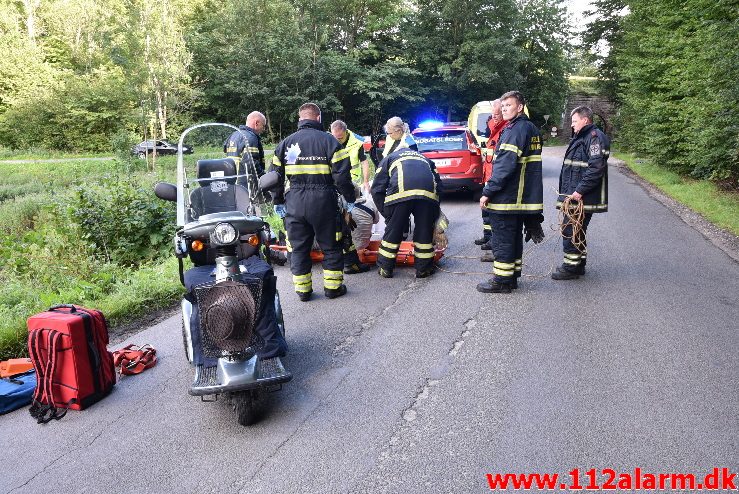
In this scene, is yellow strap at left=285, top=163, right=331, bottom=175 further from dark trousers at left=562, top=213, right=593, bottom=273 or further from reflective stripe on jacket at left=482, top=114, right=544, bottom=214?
dark trousers at left=562, top=213, right=593, bottom=273

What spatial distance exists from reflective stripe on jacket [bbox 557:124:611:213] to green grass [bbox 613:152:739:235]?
15.0 ft

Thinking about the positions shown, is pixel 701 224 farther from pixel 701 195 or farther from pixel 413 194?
pixel 413 194

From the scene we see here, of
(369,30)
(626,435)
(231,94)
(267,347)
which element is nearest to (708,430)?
(626,435)

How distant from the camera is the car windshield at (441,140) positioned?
13383 millimetres

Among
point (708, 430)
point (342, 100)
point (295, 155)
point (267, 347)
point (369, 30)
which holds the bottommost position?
point (708, 430)

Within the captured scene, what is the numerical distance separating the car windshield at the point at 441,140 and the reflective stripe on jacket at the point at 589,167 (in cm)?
624

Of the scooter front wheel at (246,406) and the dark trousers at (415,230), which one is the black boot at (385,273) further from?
the scooter front wheel at (246,406)

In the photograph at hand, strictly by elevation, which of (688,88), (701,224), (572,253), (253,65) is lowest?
(701,224)

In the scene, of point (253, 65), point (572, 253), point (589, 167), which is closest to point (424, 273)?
point (572, 253)

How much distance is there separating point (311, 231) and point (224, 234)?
2544mm

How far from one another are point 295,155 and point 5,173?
71.1 ft

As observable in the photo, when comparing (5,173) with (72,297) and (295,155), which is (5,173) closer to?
(72,297)

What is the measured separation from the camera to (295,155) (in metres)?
6.04

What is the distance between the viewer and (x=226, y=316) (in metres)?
3.65
